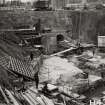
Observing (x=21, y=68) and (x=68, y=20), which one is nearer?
(x=21, y=68)

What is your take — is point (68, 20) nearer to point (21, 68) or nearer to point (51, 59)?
point (51, 59)

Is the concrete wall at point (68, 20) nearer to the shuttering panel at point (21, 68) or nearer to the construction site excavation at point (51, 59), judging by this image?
the construction site excavation at point (51, 59)

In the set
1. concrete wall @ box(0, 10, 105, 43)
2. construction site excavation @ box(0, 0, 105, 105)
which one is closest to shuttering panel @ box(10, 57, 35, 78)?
construction site excavation @ box(0, 0, 105, 105)

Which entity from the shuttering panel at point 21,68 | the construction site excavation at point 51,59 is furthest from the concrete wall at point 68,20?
the shuttering panel at point 21,68

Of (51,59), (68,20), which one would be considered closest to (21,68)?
(51,59)

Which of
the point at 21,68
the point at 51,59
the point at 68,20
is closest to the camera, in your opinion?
the point at 21,68

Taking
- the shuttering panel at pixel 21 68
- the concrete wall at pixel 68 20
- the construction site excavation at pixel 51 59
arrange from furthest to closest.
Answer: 1. the concrete wall at pixel 68 20
2. the shuttering panel at pixel 21 68
3. the construction site excavation at pixel 51 59

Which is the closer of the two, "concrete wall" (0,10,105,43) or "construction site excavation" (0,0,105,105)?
"construction site excavation" (0,0,105,105)

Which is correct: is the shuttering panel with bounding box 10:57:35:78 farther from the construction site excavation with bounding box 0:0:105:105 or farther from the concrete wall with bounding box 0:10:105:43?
the concrete wall with bounding box 0:10:105:43

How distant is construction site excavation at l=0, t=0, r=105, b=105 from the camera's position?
33.2 feet

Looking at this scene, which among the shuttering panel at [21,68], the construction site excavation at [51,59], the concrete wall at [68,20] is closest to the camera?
the construction site excavation at [51,59]

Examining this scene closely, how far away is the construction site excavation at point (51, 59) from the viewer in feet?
33.2

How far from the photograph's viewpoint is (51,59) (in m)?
17.4

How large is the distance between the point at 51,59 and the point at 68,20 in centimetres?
1131
